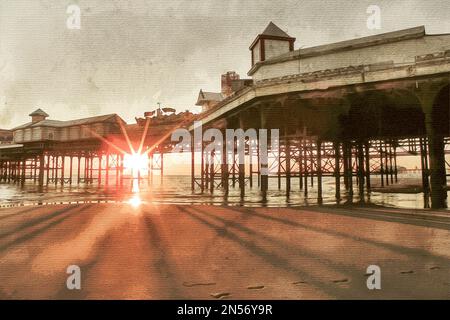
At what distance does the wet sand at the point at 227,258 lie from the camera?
4.29 metres

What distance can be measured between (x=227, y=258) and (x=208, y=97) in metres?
42.9

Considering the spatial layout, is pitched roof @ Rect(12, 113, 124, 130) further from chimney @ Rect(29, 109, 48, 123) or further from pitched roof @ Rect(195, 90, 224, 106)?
pitched roof @ Rect(195, 90, 224, 106)

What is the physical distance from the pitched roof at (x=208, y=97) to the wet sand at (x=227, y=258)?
38407 millimetres

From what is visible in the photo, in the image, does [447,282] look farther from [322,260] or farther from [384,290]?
[322,260]

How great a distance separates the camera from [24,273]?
5086 millimetres

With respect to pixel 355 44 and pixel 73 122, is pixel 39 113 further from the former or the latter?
pixel 355 44

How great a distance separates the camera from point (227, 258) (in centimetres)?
580

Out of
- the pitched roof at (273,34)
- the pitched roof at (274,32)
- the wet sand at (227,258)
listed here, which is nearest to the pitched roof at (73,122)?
the pitched roof at (273,34)

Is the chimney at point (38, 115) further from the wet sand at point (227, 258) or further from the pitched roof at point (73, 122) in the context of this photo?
the wet sand at point (227, 258)

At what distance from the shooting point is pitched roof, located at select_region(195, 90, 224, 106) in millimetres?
46641

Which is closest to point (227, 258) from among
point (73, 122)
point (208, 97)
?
point (208, 97)
